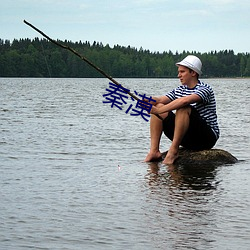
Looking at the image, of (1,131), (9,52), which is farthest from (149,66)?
(1,131)

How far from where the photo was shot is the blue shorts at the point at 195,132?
8547 millimetres

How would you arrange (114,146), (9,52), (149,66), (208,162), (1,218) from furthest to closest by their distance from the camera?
1. (149,66)
2. (9,52)
3. (114,146)
4. (208,162)
5. (1,218)

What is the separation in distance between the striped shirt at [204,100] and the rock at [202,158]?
1.25 ft

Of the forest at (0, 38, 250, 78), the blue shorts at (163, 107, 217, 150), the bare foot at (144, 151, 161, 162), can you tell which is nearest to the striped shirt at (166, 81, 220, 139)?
the blue shorts at (163, 107, 217, 150)

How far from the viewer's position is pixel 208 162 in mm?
→ 9000

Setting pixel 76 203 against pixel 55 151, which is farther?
pixel 55 151

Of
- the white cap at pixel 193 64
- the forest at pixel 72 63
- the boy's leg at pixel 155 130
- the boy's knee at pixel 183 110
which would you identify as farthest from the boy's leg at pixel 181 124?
the forest at pixel 72 63

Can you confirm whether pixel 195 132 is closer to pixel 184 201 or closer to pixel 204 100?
pixel 204 100

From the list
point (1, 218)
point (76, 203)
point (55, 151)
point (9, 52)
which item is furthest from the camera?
point (9, 52)

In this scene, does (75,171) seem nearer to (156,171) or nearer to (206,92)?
(156,171)

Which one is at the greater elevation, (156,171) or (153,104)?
(153,104)

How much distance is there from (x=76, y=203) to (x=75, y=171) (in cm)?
213

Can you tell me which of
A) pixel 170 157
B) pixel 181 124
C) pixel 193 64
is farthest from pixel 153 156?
pixel 193 64

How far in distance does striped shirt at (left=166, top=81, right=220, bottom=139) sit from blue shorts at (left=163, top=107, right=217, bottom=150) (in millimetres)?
81
